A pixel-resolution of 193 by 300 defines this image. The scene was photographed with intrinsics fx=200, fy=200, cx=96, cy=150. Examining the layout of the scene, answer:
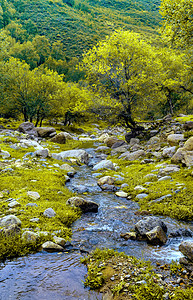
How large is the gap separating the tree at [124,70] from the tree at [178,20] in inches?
342

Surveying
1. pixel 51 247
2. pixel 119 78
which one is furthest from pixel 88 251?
pixel 119 78

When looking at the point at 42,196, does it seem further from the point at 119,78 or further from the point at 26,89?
the point at 26,89

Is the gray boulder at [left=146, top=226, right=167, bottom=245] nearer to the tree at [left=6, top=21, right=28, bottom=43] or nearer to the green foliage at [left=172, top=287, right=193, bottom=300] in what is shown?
the green foliage at [left=172, top=287, right=193, bottom=300]

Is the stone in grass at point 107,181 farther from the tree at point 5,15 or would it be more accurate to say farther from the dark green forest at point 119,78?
the tree at point 5,15

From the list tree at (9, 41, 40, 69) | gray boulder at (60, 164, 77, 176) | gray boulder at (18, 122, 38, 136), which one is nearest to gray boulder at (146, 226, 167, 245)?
gray boulder at (60, 164, 77, 176)

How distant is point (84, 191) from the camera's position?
12203mm

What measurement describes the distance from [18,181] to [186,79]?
44.1m

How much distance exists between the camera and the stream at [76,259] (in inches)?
177

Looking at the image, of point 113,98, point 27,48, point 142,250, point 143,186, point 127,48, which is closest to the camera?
point 142,250

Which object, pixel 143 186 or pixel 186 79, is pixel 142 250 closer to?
pixel 143 186

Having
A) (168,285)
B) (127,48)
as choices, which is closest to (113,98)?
(127,48)

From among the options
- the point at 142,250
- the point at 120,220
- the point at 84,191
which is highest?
the point at 142,250

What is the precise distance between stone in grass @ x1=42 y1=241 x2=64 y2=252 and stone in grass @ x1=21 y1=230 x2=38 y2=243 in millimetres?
386

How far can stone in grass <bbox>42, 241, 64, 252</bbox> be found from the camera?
20.0ft
